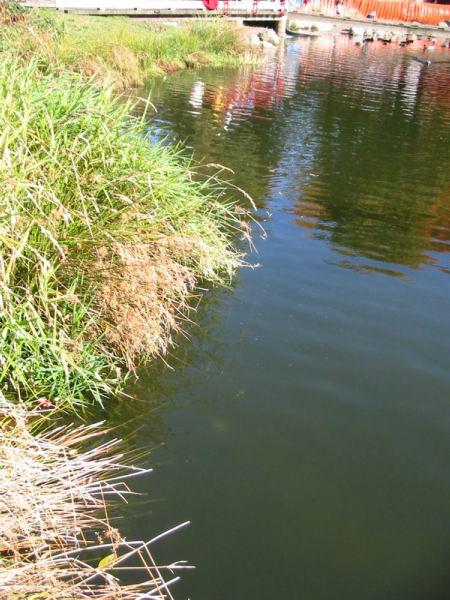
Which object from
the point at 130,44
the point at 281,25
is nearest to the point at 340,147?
the point at 130,44

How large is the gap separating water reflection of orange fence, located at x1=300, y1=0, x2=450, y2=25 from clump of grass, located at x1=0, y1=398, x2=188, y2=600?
5881cm

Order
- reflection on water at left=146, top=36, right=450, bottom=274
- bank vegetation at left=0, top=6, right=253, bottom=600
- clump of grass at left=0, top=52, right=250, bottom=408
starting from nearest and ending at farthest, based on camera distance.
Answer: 1. bank vegetation at left=0, top=6, right=253, bottom=600
2. clump of grass at left=0, top=52, right=250, bottom=408
3. reflection on water at left=146, top=36, right=450, bottom=274

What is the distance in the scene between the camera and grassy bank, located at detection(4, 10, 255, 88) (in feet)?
53.1

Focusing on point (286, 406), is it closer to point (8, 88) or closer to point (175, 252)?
point (175, 252)

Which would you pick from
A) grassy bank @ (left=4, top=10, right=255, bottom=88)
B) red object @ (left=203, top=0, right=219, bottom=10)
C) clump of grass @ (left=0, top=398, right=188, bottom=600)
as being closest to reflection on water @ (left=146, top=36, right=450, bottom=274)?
grassy bank @ (left=4, top=10, right=255, bottom=88)

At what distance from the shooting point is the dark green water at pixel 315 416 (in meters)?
3.79

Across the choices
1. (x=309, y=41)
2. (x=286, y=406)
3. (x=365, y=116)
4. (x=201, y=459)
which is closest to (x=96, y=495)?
(x=201, y=459)

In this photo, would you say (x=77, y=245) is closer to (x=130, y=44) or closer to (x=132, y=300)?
(x=132, y=300)

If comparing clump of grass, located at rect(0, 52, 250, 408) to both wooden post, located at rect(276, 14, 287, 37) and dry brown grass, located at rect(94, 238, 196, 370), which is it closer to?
dry brown grass, located at rect(94, 238, 196, 370)

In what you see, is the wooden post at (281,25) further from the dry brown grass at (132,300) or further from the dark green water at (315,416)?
the dry brown grass at (132,300)

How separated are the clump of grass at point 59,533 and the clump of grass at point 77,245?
66cm

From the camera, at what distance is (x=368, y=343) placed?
20.3 feet

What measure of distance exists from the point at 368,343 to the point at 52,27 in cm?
1573

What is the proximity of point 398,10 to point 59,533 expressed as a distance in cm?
6123
